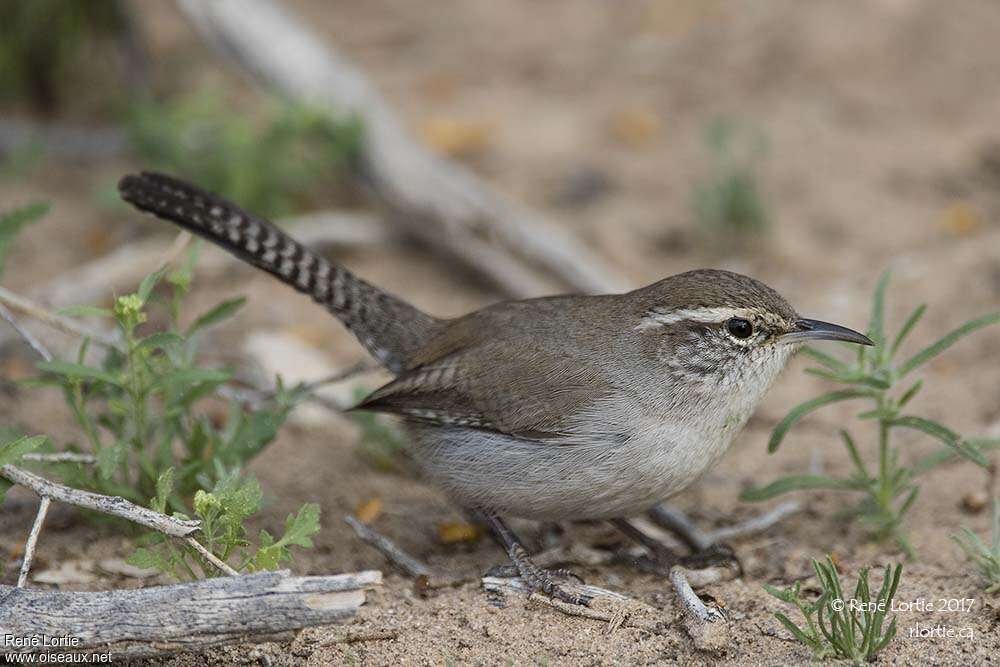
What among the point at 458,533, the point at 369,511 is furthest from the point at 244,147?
the point at 458,533

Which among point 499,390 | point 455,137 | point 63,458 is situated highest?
point 455,137

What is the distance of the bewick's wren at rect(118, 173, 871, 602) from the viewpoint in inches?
172

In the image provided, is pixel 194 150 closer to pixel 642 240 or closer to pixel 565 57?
pixel 642 240

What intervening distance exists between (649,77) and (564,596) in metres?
5.79

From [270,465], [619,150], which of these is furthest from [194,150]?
[619,150]

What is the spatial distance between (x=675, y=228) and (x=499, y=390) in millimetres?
3388

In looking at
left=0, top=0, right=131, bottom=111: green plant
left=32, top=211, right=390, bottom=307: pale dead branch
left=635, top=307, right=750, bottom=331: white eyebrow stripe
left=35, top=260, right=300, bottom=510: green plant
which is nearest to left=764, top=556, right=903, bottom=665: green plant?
left=635, top=307, right=750, bottom=331: white eyebrow stripe

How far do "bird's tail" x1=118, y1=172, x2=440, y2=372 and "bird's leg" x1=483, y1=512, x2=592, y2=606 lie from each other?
90 centimetres

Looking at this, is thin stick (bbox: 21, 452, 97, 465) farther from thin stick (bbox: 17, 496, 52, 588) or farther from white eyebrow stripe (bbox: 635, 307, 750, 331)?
white eyebrow stripe (bbox: 635, 307, 750, 331)

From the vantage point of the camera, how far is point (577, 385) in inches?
178

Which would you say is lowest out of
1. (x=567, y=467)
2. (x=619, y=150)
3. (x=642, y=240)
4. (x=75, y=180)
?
(x=567, y=467)

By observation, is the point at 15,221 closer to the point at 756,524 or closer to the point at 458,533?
the point at 458,533

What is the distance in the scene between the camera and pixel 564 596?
14.0 ft

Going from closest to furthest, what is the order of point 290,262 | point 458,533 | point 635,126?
point 290,262 < point 458,533 < point 635,126
